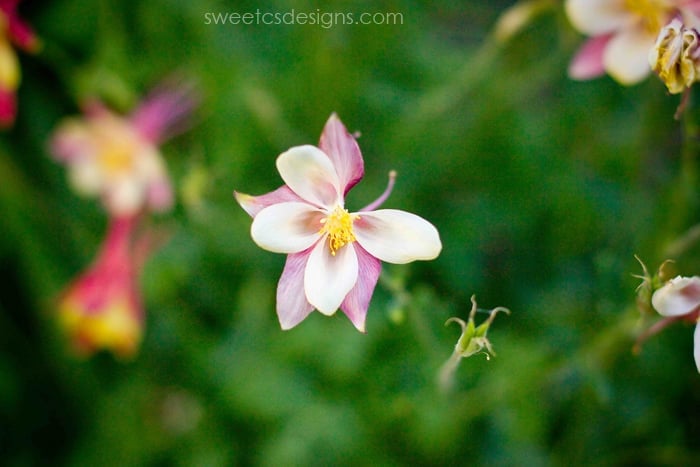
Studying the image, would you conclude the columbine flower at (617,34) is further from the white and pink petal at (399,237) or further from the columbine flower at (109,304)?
the columbine flower at (109,304)

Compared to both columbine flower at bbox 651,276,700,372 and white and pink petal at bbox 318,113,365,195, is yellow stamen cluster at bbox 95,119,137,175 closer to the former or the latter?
white and pink petal at bbox 318,113,365,195

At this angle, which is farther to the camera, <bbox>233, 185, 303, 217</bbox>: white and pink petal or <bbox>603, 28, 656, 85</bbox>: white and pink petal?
<bbox>603, 28, 656, 85</bbox>: white and pink petal

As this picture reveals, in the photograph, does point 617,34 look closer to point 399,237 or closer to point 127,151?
point 399,237

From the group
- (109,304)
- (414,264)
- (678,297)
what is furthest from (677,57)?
(109,304)

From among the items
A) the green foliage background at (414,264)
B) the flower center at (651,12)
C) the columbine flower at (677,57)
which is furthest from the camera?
the green foliage background at (414,264)

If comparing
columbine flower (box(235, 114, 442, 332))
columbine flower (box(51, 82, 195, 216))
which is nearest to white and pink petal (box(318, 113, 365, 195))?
columbine flower (box(235, 114, 442, 332))

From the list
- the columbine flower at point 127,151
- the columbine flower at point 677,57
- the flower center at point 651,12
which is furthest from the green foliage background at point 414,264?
the columbine flower at point 677,57
